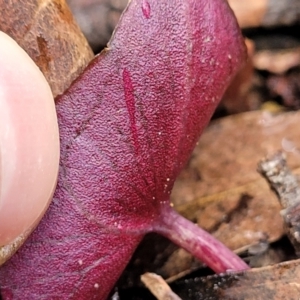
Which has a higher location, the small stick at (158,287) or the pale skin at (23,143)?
the pale skin at (23,143)

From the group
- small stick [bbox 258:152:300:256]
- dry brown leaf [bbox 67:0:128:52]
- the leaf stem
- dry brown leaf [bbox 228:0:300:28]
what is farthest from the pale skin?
dry brown leaf [bbox 228:0:300:28]

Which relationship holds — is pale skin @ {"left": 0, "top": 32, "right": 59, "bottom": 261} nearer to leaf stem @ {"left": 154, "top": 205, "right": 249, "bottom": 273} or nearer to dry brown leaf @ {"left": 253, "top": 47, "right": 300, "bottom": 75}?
leaf stem @ {"left": 154, "top": 205, "right": 249, "bottom": 273}

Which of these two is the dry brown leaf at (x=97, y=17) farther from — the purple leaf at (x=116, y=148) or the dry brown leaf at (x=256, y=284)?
the dry brown leaf at (x=256, y=284)

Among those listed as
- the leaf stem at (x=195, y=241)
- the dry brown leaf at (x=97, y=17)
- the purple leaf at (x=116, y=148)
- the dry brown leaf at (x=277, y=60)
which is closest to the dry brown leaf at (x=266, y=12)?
the dry brown leaf at (x=277, y=60)

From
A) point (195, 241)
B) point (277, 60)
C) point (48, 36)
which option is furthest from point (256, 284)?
point (277, 60)

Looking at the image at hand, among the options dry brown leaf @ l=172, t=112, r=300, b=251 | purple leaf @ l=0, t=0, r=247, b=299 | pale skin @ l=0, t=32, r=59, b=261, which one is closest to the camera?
pale skin @ l=0, t=32, r=59, b=261

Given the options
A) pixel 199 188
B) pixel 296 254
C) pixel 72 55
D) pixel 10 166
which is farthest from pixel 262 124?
pixel 10 166
